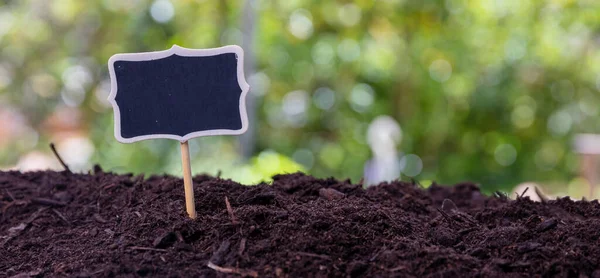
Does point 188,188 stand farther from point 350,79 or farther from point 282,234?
point 350,79

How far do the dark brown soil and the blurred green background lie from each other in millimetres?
4474

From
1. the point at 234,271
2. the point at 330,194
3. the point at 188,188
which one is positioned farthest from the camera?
the point at 330,194

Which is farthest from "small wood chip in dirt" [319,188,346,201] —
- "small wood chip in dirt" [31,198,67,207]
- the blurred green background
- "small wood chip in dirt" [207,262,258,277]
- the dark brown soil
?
the blurred green background

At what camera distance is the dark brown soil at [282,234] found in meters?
1.45

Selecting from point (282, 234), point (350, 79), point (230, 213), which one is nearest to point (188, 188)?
point (230, 213)

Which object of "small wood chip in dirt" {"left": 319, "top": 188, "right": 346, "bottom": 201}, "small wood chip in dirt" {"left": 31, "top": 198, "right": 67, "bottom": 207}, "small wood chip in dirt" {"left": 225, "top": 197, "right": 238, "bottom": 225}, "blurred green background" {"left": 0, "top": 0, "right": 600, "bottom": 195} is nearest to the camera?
"small wood chip in dirt" {"left": 225, "top": 197, "right": 238, "bottom": 225}

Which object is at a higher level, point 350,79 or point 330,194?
point 350,79

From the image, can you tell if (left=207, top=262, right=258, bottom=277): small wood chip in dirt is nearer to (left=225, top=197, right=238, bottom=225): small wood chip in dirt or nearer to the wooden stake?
(left=225, top=197, right=238, bottom=225): small wood chip in dirt

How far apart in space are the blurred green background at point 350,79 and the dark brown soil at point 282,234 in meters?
4.47

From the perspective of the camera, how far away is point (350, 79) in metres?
7.15

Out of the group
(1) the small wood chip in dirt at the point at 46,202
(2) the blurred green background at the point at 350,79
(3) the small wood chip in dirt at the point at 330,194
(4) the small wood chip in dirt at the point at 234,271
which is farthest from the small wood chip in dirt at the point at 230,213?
(2) the blurred green background at the point at 350,79

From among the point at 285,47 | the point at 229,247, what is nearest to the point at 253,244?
the point at 229,247

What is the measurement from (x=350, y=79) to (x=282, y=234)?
571cm

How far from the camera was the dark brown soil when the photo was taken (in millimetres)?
1450
